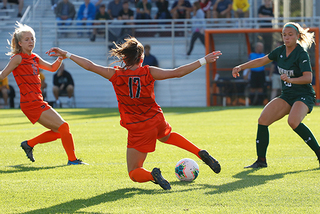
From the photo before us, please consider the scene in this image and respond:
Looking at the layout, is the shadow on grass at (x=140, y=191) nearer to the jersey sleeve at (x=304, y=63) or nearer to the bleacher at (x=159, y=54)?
the jersey sleeve at (x=304, y=63)

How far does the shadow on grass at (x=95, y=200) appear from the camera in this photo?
12.3 ft

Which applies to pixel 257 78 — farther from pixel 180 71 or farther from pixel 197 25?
pixel 180 71

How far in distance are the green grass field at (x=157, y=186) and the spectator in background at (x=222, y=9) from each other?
1240cm

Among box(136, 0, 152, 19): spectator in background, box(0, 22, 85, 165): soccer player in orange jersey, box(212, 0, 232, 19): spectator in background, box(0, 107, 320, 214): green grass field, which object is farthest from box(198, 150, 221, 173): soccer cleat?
box(136, 0, 152, 19): spectator in background

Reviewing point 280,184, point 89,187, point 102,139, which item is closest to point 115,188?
point 89,187

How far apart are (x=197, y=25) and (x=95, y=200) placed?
15.9m

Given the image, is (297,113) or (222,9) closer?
(297,113)

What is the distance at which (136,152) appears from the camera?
455cm

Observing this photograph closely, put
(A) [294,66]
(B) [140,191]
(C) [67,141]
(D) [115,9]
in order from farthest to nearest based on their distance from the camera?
(D) [115,9], (C) [67,141], (A) [294,66], (B) [140,191]

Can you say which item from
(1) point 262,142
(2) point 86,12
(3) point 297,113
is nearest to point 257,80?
(2) point 86,12

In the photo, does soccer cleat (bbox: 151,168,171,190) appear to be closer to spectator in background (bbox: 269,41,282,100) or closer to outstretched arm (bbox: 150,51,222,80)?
outstretched arm (bbox: 150,51,222,80)

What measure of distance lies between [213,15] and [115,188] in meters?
16.4

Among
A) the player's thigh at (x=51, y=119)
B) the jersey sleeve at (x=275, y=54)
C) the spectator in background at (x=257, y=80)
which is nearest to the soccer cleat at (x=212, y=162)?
the jersey sleeve at (x=275, y=54)

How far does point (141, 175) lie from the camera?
4449 millimetres
